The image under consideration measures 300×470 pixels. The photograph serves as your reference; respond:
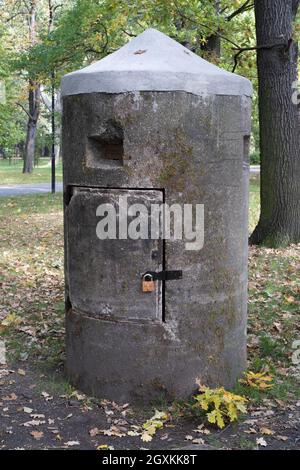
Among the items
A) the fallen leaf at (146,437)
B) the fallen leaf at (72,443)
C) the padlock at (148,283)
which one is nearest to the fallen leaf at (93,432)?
the fallen leaf at (72,443)

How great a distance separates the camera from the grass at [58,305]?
580 centimetres

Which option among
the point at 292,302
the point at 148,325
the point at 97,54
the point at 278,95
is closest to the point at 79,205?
the point at 148,325

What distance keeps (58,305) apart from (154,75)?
12.9ft

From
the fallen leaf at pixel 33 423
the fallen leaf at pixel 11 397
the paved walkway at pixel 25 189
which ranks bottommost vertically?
the fallen leaf at pixel 33 423

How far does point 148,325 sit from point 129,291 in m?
0.31

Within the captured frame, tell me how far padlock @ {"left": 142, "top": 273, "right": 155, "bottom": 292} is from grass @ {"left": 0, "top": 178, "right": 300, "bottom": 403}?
1.25m

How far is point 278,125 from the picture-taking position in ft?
33.1

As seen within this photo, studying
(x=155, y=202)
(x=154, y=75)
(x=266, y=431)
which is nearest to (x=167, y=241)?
(x=155, y=202)

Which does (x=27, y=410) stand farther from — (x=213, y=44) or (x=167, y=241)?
(x=213, y=44)

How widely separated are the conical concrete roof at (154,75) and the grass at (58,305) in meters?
2.57

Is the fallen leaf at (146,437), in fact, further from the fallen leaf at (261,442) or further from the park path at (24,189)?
the park path at (24,189)

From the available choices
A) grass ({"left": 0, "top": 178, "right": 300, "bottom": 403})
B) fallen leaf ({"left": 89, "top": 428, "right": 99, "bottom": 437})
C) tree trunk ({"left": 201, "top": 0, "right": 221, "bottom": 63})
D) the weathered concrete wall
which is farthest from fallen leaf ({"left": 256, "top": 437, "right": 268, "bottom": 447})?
tree trunk ({"left": 201, "top": 0, "right": 221, "bottom": 63})

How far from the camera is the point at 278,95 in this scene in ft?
32.8
